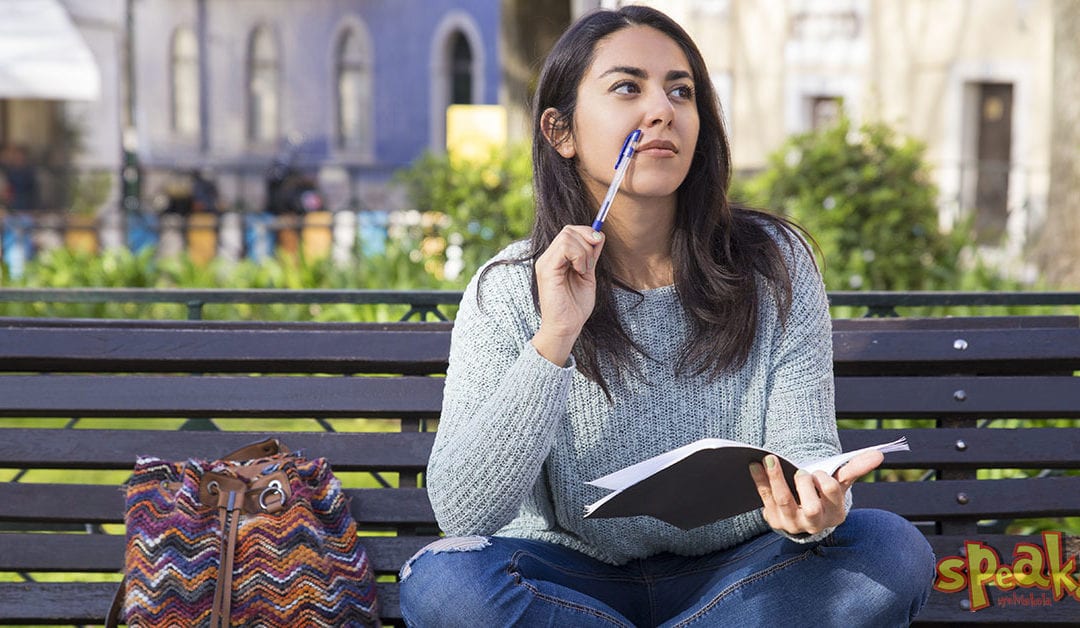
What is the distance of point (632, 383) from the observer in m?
2.70

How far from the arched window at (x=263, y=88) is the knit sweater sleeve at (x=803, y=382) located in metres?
27.9

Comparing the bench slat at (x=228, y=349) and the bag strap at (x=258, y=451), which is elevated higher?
the bench slat at (x=228, y=349)

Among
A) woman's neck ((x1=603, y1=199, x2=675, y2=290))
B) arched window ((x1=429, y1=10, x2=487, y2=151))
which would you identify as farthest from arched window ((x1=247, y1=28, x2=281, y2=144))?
woman's neck ((x1=603, y1=199, x2=675, y2=290))

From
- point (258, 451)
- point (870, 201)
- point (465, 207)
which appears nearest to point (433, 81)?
point (465, 207)

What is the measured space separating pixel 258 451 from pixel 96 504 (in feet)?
1.27

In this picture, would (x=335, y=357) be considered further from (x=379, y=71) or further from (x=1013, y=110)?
(x=379, y=71)

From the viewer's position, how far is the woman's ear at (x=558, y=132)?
9.22ft

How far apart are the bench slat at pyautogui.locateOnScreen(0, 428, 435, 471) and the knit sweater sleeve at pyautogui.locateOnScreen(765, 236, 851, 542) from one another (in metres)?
0.79

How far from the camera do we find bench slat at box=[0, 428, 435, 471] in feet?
10.1

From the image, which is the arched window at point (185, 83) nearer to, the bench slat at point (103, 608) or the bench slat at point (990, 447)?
the bench slat at point (103, 608)

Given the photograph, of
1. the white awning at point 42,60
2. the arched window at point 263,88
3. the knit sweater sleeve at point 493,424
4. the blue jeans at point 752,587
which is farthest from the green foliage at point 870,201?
the arched window at point 263,88

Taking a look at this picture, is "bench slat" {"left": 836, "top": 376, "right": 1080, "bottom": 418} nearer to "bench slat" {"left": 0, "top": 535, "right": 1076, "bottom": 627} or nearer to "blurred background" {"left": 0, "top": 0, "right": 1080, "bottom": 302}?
"bench slat" {"left": 0, "top": 535, "right": 1076, "bottom": 627}

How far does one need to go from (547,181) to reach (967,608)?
121cm

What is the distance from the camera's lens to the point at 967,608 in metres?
2.98
